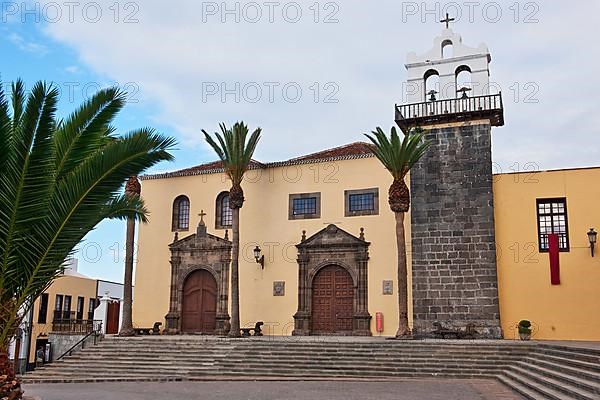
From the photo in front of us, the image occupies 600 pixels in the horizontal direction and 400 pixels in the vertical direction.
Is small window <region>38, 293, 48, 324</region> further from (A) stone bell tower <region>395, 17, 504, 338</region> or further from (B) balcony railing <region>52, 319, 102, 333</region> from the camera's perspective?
(A) stone bell tower <region>395, 17, 504, 338</region>

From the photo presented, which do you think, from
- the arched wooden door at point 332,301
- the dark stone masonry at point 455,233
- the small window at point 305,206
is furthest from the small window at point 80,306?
the dark stone masonry at point 455,233

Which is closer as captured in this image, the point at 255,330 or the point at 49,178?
the point at 49,178

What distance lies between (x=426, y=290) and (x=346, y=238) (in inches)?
131

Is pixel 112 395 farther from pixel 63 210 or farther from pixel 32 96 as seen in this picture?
pixel 32 96

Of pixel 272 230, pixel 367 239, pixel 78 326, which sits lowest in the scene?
pixel 78 326

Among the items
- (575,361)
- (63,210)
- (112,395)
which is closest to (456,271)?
(575,361)

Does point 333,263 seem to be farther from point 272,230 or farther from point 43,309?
point 43,309

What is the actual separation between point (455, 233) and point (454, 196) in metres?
1.16

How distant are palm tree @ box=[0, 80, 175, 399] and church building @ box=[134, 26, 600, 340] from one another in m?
12.2

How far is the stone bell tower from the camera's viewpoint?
1878cm

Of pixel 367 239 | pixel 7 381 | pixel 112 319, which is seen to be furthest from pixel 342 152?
pixel 7 381

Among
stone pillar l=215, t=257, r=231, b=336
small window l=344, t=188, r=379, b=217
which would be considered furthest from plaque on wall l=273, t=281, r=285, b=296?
small window l=344, t=188, r=379, b=217

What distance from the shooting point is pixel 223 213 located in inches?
918

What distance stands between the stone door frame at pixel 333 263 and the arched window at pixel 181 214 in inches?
192
